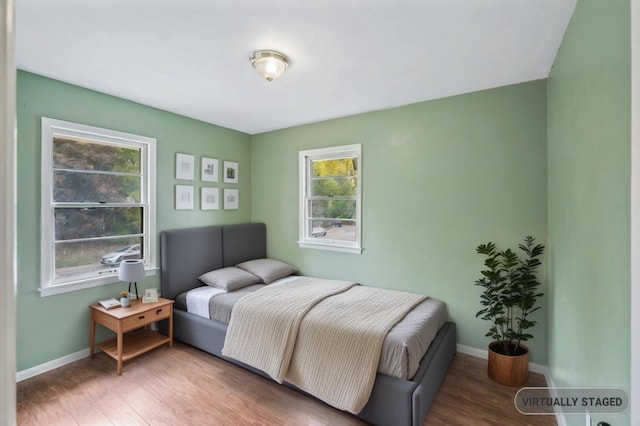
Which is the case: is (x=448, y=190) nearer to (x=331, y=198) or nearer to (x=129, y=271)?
(x=331, y=198)

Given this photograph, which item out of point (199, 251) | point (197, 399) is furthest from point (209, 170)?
point (197, 399)

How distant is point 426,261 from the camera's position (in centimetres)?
312

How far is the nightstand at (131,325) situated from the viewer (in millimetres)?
2570

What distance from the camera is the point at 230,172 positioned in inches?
164

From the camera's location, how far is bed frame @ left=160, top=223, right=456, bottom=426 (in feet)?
6.24

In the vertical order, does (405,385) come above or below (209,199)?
below

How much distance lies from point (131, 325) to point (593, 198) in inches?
133

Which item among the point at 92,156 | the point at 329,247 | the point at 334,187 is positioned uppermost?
the point at 92,156

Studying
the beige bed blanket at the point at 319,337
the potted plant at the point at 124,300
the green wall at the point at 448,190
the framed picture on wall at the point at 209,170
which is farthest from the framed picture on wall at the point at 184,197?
the green wall at the point at 448,190

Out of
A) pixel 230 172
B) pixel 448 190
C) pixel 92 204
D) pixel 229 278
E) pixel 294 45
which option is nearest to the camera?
pixel 294 45

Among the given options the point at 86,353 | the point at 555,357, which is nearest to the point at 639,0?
the point at 555,357

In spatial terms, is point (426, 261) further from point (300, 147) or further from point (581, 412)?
point (300, 147)

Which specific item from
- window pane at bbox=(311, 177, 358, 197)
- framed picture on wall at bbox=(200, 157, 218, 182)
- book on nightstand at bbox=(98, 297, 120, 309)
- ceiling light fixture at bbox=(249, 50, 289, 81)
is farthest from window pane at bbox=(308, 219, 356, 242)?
book on nightstand at bbox=(98, 297, 120, 309)

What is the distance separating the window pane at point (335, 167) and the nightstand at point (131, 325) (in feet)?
7.71
